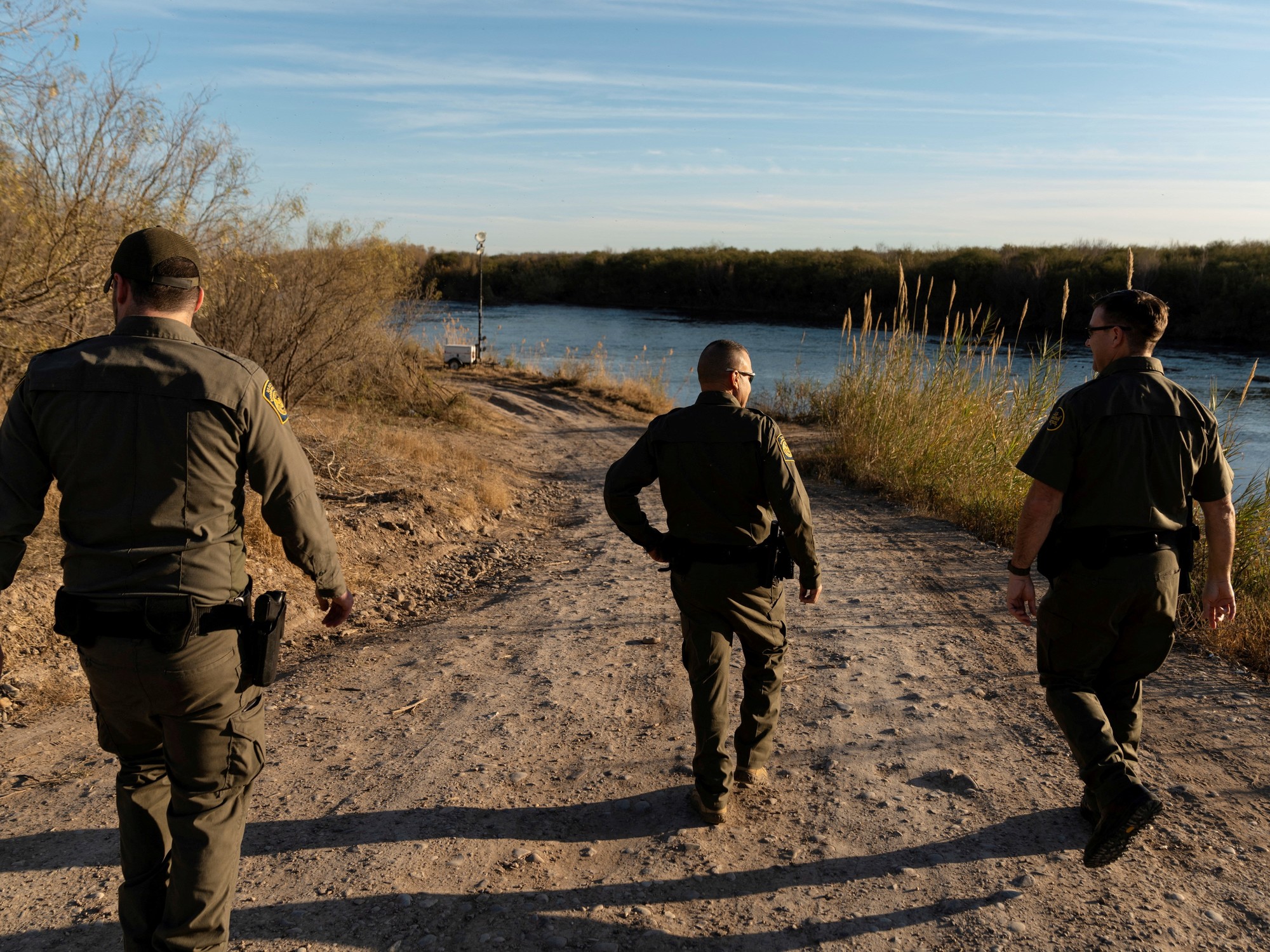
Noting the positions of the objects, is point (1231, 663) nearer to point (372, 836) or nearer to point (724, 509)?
point (724, 509)

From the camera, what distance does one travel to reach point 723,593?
129 inches

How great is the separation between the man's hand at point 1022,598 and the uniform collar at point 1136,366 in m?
0.81

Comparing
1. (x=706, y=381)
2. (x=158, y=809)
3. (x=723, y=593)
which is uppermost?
(x=706, y=381)

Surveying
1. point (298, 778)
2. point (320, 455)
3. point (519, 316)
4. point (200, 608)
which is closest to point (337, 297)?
point (320, 455)

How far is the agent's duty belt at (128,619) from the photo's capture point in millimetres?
2262

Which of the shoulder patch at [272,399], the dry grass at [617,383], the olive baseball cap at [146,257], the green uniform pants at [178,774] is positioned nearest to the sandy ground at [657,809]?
the green uniform pants at [178,774]

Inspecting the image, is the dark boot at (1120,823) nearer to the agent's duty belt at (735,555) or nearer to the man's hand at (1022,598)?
the man's hand at (1022,598)

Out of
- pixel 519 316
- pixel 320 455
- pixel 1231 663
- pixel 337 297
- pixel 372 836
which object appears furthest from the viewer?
pixel 519 316

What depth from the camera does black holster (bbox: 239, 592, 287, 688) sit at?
7.93ft

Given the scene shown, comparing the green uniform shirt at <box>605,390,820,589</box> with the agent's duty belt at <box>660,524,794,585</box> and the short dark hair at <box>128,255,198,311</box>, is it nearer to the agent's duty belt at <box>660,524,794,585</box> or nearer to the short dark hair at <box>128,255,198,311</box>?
the agent's duty belt at <box>660,524,794,585</box>

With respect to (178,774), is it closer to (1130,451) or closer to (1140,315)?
(1130,451)

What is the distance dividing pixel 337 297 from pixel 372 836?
34.3 feet

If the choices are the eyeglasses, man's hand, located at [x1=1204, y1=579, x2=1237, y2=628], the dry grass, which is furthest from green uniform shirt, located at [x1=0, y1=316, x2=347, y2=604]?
the dry grass

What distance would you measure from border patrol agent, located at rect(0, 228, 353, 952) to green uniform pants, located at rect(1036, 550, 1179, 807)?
2637 mm
